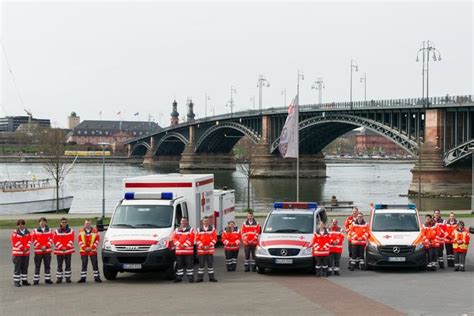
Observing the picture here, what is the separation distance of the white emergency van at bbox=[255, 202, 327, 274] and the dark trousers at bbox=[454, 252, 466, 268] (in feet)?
12.4

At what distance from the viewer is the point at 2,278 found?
19.0 metres

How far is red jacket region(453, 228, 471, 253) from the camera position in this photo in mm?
20188

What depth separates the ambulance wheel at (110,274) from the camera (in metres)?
18.4

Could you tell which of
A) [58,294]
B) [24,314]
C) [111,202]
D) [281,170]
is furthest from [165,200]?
[281,170]

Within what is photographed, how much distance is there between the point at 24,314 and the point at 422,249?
10533 millimetres

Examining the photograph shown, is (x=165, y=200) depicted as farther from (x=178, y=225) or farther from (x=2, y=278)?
(x=2, y=278)

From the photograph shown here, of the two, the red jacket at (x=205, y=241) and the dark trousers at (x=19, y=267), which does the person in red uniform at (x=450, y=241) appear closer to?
the red jacket at (x=205, y=241)

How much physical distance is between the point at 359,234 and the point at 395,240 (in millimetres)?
980

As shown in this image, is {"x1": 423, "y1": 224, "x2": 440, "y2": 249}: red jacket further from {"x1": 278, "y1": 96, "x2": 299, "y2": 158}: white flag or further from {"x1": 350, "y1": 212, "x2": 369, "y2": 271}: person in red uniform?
{"x1": 278, "y1": 96, "x2": 299, "y2": 158}: white flag

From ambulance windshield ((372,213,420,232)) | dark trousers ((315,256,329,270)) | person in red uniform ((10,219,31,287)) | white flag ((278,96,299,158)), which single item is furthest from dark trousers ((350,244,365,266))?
white flag ((278,96,299,158))

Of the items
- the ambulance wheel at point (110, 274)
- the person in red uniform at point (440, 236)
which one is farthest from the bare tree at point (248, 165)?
the ambulance wheel at point (110, 274)

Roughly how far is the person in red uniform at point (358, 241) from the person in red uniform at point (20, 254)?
27.4 ft

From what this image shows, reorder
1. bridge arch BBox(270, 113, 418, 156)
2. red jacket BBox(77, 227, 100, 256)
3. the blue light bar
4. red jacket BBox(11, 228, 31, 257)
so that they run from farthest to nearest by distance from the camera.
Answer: bridge arch BBox(270, 113, 418, 156) → the blue light bar → red jacket BBox(77, 227, 100, 256) → red jacket BBox(11, 228, 31, 257)

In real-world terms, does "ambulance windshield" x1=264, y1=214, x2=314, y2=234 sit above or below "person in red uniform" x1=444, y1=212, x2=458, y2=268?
above
